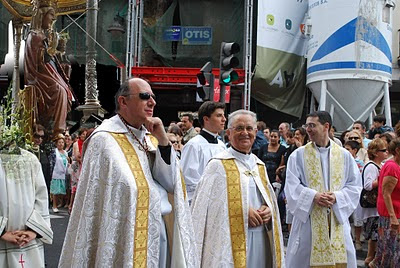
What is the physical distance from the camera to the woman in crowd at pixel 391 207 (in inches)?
256

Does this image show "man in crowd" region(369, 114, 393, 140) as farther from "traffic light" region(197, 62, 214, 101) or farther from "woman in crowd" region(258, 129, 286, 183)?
"traffic light" region(197, 62, 214, 101)

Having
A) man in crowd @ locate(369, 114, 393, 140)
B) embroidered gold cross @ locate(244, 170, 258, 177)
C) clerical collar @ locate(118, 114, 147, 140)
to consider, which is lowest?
embroidered gold cross @ locate(244, 170, 258, 177)

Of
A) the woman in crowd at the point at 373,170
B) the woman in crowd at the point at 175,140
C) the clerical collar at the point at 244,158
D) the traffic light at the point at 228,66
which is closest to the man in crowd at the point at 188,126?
the woman in crowd at the point at 175,140

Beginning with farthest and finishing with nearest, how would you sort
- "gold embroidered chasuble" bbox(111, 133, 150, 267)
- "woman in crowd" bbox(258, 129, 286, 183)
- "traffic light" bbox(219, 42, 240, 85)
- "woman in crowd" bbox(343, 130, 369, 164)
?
1. "traffic light" bbox(219, 42, 240, 85)
2. "woman in crowd" bbox(258, 129, 286, 183)
3. "woman in crowd" bbox(343, 130, 369, 164)
4. "gold embroidered chasuble" bbox(111, 133, 150, 267)

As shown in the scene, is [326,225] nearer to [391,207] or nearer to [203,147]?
[391,207]

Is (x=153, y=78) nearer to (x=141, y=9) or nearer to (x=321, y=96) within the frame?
(x=141, y=9)

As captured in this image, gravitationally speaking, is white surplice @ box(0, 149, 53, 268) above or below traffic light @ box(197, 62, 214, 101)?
below

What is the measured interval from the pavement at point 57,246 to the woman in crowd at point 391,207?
1528 millimetres

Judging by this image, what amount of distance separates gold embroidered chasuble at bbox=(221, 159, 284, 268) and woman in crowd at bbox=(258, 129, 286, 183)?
4.90m

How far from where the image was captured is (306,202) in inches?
244

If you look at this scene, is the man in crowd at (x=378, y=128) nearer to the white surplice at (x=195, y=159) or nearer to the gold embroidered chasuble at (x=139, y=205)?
the white surplice at (x=195, y=159)

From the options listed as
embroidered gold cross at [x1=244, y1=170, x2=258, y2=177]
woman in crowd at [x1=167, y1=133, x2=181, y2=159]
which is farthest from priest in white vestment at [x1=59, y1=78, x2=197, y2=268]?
woman in crowd at [x1=167, y1=133, x2=181, y2=159]

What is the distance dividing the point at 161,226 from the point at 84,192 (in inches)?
22.4

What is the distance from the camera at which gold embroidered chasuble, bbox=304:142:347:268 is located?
20.3 ft
